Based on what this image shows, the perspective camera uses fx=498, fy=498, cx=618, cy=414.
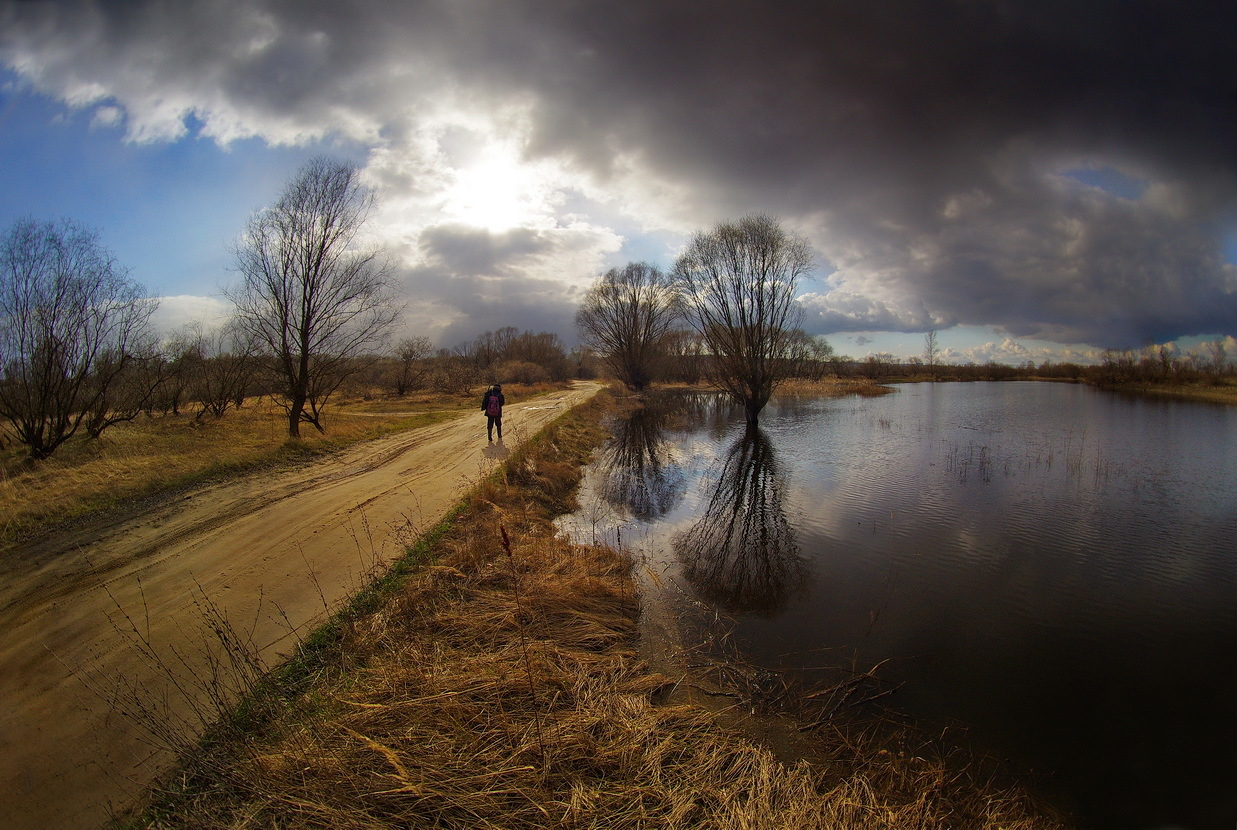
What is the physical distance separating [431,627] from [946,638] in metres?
6.35

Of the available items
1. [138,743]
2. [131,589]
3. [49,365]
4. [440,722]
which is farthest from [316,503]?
[49,365]

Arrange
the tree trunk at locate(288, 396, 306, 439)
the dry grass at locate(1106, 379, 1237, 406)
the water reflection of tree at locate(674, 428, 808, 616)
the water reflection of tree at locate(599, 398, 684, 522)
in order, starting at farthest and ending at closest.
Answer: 1. the dry grass at locate(1106, 379, 1237, 406)
2. the tree trunk at locate(288, 396, 306, 439)
3. the water reflection of tree at locate(599, 398, 684, 522)
4. the water reflection of tree at locate(674, 428, 808, 616)

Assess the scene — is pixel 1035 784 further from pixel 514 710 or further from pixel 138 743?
pixel 138 743

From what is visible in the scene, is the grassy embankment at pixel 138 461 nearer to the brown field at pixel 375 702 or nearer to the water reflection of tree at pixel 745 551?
the brown field at pixel 375 702

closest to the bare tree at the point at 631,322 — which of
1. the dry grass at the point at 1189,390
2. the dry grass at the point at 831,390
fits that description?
the dry grass at the point at 831,390

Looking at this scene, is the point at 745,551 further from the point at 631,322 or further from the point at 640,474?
the point at 631,322

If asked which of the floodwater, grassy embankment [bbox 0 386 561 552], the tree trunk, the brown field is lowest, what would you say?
the floodwater

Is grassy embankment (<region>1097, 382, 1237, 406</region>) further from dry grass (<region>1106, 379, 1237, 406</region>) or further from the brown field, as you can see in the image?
the brown field

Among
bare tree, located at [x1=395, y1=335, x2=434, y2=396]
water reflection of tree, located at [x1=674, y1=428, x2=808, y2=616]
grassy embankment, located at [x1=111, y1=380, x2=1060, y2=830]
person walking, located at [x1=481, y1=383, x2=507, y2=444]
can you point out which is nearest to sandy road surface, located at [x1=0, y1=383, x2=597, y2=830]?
grassy embankment, located at [x1=111, y1=380, x2=1060, y2=830]

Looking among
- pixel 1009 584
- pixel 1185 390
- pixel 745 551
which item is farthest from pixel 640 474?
pixel 1185 390

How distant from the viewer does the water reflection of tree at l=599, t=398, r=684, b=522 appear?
12.7m

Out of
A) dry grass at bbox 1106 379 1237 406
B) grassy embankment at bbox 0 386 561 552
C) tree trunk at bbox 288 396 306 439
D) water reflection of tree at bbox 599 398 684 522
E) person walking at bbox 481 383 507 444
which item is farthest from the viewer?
dry grass at bbox 1106 379 1237 406

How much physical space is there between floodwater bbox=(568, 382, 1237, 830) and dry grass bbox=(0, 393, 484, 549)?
29.8 ft

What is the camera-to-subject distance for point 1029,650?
20.1 feet
